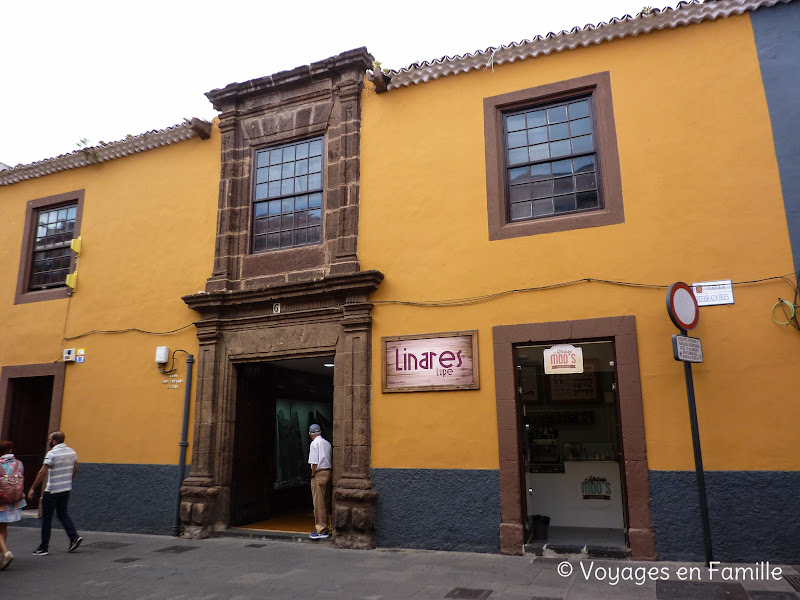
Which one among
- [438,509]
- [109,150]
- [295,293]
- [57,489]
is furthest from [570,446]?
[109,150]

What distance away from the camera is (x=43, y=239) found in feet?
38.9

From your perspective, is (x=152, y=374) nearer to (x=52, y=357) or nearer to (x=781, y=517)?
(x=52, y=357)

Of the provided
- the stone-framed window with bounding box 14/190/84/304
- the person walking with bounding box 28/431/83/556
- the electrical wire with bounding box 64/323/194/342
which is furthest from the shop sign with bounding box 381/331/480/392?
the stone-framed window with bounding box 14/190/84/304

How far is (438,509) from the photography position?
7.62 meters

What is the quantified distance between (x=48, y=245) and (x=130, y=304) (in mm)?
2760

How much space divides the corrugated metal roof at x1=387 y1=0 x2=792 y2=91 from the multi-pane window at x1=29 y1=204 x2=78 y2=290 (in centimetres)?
696

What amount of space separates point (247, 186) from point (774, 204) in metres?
7.51

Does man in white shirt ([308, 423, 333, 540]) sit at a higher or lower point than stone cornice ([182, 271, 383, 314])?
lower

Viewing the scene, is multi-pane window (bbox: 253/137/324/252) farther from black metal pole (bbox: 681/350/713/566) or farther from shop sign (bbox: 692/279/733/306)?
black metal pole (bbox: 681/350/713/566)

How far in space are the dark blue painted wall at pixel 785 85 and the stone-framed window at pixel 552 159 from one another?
5.79 ft

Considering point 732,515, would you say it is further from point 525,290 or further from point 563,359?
point 525,290

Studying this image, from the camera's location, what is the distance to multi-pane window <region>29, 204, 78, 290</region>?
11508 millimetres

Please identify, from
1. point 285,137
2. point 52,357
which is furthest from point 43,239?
point 285,137

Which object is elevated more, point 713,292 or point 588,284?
point 588,284
